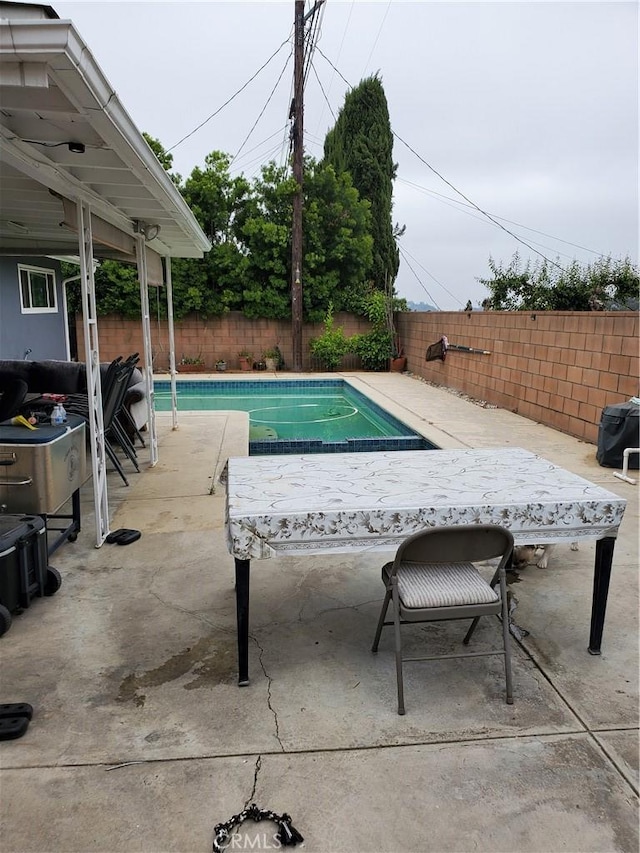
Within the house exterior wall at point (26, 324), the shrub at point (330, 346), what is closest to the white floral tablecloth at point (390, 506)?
the house exterior wall at point (26, 324)

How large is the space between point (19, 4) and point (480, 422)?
23.0 feet

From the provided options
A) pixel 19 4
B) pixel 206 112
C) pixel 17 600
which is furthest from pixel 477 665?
pixel 206 112

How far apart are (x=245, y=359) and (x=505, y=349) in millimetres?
7387

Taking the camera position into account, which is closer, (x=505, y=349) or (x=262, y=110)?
(x=505, y=349)

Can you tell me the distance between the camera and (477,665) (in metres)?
2.52

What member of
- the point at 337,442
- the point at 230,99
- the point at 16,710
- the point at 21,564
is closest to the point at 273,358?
the point at 230,99

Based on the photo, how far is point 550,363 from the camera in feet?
25.7

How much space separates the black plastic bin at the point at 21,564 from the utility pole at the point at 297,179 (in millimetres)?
11922

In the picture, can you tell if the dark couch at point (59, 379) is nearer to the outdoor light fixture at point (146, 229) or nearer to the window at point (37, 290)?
the outdoor light fixture at point (146, 229)

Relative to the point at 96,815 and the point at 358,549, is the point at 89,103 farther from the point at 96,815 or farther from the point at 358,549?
the point at 96,815

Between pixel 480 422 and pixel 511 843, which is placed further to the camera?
pixel 480 422

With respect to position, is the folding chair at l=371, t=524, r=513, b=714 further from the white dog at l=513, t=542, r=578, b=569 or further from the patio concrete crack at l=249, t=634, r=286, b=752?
the white dog at l=513, t=542, r=578, b=569

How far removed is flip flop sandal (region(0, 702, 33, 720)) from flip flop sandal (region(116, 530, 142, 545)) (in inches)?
65.8
